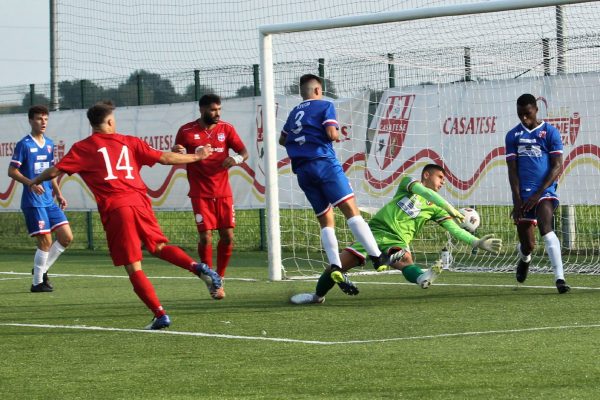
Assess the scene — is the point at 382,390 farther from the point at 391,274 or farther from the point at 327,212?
the point at 391,274

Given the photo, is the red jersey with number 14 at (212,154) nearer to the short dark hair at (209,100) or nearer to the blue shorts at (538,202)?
the short dark hair at (209,100)

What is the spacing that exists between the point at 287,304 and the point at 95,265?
779 centimetres

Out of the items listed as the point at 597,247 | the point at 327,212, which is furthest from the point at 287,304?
the point at 597,247

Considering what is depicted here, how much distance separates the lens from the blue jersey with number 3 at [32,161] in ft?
49.2

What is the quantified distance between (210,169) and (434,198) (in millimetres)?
2798

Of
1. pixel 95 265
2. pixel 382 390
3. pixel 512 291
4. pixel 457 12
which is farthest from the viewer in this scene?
pixel 95 265

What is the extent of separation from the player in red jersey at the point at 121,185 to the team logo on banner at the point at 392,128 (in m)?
8.09

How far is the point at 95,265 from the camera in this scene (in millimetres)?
19594

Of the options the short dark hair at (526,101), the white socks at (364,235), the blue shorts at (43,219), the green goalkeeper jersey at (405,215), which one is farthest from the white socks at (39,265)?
the short dark hair at (526,101)

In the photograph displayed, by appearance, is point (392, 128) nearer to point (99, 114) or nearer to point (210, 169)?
point (210, 169)

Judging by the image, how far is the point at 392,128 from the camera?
731 inches

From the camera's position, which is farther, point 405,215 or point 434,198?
point 405,215

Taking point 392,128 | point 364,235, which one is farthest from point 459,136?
point 364,235

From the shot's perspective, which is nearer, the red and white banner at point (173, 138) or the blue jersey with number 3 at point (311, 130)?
the blue jersey with number 3 at point (311, 130)
